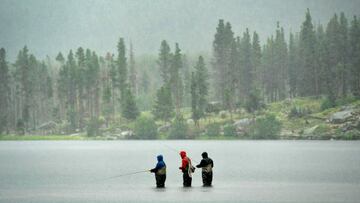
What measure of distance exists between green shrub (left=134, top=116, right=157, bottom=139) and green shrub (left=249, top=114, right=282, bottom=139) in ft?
84.1

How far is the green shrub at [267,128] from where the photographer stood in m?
149

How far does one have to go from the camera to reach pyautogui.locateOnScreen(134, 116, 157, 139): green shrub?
160250mm

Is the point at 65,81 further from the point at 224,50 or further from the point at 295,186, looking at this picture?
the point at 295,186

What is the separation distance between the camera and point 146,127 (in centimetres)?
16025

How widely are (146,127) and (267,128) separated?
31486 mm

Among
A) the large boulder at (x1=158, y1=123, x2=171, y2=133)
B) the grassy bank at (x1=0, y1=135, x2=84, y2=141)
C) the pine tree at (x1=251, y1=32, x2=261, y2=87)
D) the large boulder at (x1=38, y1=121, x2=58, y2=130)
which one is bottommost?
the grassy bank at (x1=0, y1=135, x2=84, y2=141)

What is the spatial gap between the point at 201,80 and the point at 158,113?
14.7 m

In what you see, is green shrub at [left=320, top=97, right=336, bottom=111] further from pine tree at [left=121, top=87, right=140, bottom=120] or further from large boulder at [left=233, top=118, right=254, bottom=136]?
pine tree at [left=121, top=87, right=140, bottom=120]

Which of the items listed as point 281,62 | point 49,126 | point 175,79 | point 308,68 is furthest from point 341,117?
point 49,126

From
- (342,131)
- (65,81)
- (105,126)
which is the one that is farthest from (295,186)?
(65,81)

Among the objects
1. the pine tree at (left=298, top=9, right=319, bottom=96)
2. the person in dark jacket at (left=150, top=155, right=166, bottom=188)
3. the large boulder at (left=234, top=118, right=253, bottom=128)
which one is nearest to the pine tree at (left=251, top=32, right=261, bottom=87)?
the pine tree at (left=298, top=9, right=319, bottom=96)

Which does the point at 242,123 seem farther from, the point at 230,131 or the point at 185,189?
the point at 185,189

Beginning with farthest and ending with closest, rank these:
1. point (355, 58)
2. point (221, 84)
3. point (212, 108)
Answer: point (221, 84) < point (212, 108) < point (355, 58)

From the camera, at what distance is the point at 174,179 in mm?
48188
